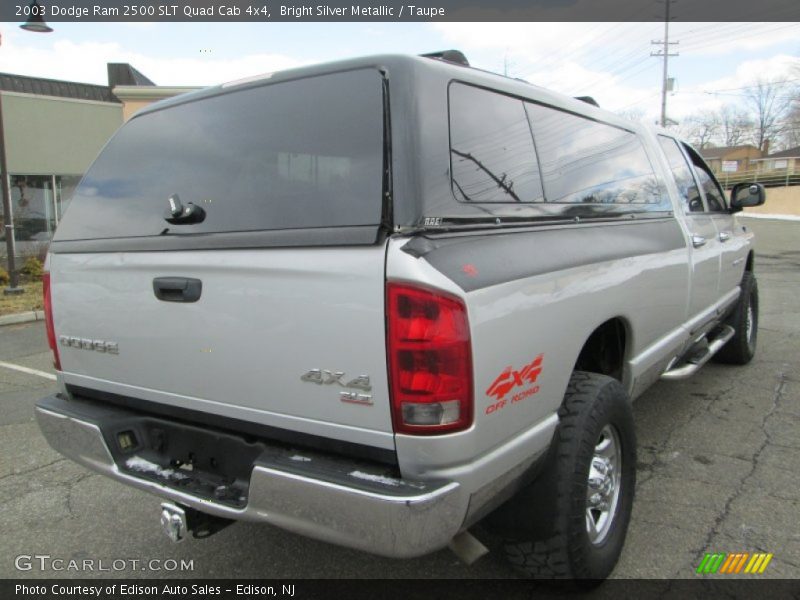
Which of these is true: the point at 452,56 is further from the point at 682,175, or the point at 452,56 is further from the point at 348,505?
the point at 682,175

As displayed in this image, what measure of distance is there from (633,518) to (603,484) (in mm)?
650

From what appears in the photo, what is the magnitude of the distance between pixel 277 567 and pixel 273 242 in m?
1.55

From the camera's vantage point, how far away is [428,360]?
176cm

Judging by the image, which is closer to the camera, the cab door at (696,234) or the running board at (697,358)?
the running board at (697,358)

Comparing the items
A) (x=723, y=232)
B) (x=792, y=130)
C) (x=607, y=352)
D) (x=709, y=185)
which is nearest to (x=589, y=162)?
(x=607, y=352)

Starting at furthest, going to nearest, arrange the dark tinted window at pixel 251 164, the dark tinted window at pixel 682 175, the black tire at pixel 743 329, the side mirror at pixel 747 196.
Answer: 1. the black tire at pixel 743 329
2. the side mirror at pixel 747 196
3. the dark tinted window at pixel 682 175
4. the dark tinted window at pixel 251 164

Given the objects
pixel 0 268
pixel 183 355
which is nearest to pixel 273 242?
pixel 183 355

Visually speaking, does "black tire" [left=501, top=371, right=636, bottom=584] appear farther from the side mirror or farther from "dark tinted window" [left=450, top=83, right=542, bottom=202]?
the side mirror

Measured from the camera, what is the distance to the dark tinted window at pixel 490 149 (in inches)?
84.0

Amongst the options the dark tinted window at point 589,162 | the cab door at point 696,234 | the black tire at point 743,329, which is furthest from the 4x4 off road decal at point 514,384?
the black tire at point 743,329

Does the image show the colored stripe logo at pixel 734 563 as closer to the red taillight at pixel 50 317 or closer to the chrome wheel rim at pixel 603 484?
the chrome wheel rim at pixel 603 484

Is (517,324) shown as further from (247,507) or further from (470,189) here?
(247,507)

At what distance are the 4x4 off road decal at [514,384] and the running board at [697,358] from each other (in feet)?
6.05

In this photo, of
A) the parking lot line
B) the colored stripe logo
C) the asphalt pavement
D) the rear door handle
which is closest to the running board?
the asphalt pavement
